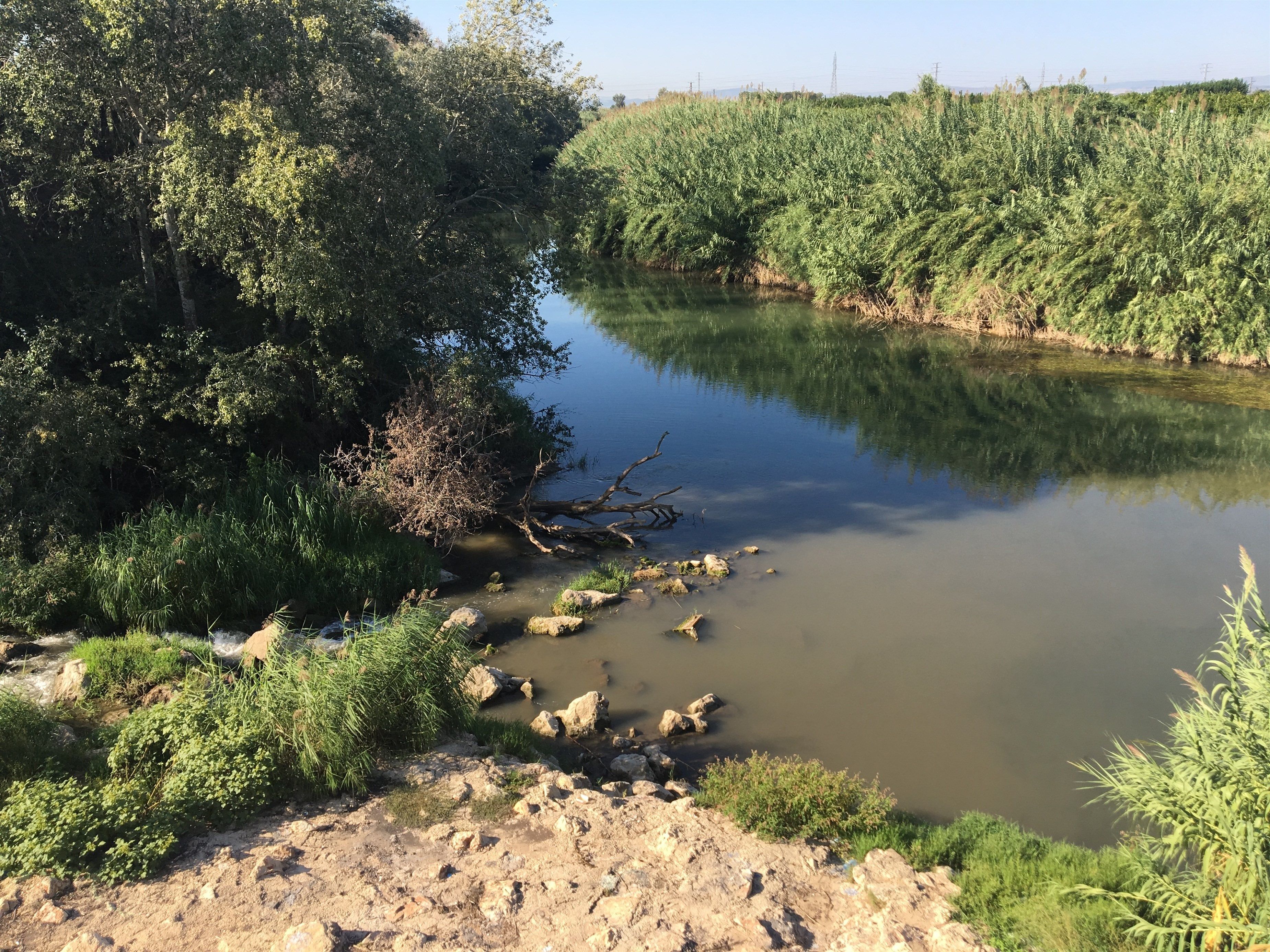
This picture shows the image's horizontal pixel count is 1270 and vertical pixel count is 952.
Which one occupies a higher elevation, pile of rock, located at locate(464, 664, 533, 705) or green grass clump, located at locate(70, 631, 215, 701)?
green grass clump, located at locate(70, 631, 215, 701)

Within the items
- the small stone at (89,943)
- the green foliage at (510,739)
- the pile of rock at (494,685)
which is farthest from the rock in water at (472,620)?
the small stone at (89,943)

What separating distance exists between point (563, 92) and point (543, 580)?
10619mm

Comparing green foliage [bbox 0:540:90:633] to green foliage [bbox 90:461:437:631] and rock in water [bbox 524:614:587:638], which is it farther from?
rock in water [bbox 524:614:587:638]

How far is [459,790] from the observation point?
6.93 m

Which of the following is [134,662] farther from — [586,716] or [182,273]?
[182,273]

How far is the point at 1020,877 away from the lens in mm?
6027

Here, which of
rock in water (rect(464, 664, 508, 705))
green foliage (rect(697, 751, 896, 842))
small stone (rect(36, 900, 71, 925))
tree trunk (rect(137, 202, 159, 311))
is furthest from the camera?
tree trunk (rect(137, 202, 159, 311))

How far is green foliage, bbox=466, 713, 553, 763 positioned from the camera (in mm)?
7910

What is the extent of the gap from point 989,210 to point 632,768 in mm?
22182

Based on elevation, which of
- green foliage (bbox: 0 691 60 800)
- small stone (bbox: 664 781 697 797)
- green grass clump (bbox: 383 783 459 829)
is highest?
green foliage (bbox: 0 691 60 800)

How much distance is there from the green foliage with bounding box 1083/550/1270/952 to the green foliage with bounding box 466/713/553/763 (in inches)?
172

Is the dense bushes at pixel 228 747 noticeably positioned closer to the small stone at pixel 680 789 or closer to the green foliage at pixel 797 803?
the small stone at pixel 680 789

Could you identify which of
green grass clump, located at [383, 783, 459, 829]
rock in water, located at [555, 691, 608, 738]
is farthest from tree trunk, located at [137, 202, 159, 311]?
green grass clump, located at [383, 783, 459, 829]

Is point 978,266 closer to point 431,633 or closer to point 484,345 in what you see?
point 484,345
